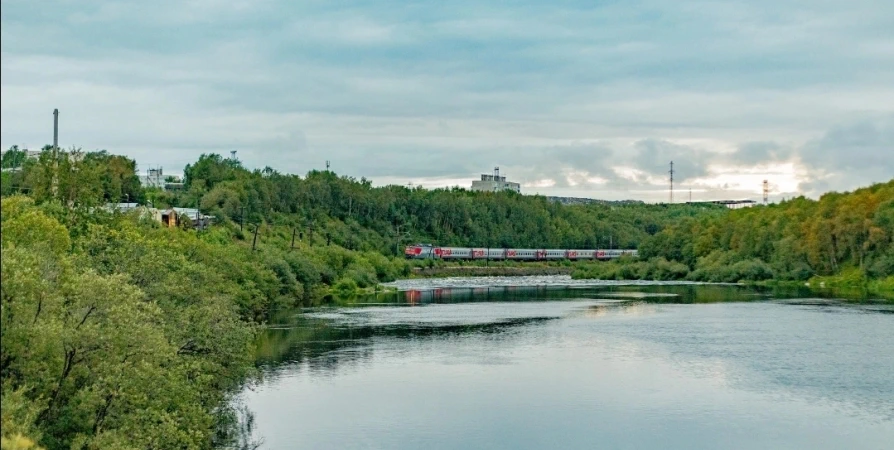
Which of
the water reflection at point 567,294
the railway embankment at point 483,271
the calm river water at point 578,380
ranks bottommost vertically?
the calm river water at point 578,380

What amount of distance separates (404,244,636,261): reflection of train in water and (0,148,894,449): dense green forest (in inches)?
700

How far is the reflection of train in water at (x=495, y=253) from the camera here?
16562 cm

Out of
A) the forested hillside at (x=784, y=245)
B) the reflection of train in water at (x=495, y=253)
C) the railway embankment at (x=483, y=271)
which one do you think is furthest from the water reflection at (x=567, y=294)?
the reflection of train in water at (x=495, y=253)

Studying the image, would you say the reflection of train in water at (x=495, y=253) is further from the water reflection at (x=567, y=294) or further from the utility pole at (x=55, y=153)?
the utility pole at (x=55, y=153)

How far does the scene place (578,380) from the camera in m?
44.6

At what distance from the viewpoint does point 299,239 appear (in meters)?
138

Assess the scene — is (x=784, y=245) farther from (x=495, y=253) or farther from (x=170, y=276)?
(x=170, y=276)

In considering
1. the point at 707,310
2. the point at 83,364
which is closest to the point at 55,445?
the point at 83,364

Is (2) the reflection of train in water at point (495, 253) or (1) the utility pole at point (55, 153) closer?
(1) the utility pole at point (55, 153)

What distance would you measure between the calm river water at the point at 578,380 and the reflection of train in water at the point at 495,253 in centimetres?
8770

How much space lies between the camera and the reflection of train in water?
166 m

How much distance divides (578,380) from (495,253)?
133 meters

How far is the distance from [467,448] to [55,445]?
1337 cm

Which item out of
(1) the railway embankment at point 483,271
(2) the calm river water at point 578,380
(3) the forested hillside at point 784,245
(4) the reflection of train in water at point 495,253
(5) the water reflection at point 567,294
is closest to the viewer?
(2) the calm river water at point 578,380
